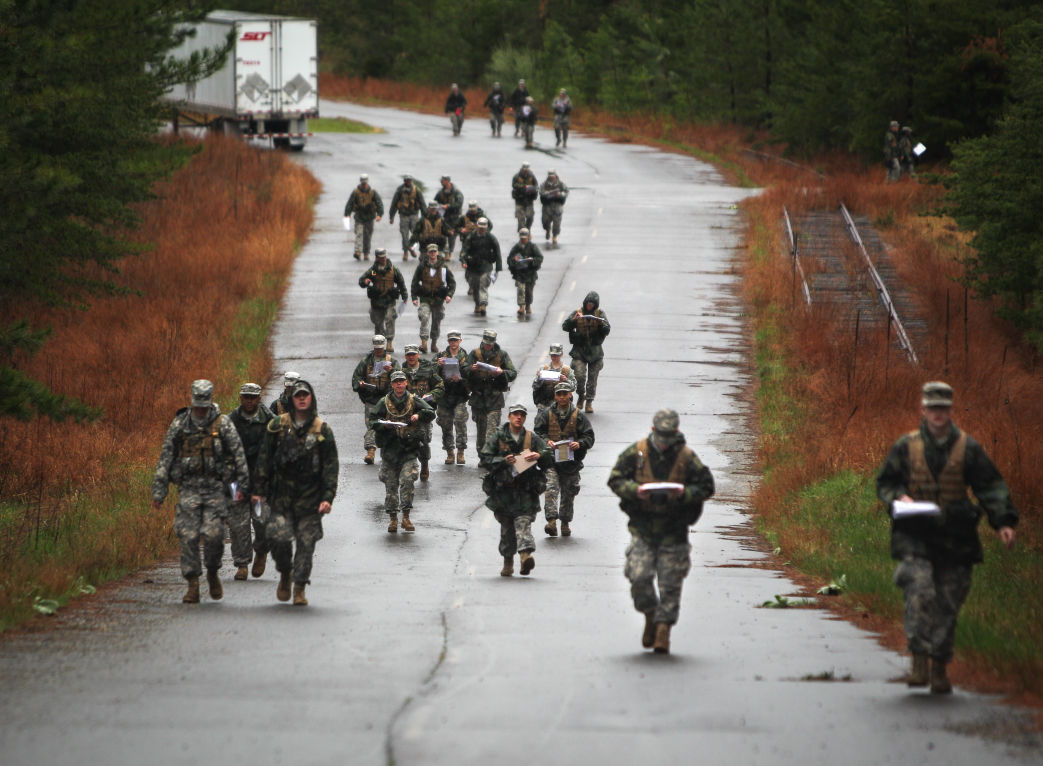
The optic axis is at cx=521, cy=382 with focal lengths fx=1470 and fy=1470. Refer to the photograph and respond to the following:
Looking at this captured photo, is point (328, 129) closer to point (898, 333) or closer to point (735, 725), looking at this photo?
point (898, 333)

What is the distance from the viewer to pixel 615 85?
230ft

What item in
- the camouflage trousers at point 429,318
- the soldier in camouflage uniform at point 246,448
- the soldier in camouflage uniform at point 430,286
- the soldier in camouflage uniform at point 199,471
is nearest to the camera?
the soldier in camouflage uniform at point 199,471

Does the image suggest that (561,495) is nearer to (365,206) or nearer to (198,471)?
(198,471)

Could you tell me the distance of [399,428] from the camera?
16844 millimetres

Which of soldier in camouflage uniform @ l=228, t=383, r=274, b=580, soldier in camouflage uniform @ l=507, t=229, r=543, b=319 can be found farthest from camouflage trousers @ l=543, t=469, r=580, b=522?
soldier in camouflage uniform @ l=507, t=229, r=543, b=319

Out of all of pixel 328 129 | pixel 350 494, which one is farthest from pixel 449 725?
pixel 328 129

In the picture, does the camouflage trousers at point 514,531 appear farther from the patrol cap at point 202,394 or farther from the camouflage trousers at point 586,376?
the camouflage trousers at point 586,376

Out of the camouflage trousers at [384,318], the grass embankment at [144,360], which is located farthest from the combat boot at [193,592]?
the camouflage trousers at [384,318]

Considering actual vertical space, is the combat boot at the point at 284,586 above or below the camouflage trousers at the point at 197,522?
below

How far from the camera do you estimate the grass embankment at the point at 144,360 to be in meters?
15.6

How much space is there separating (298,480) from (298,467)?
0.12 m

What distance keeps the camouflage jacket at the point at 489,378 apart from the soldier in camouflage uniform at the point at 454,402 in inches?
4.6

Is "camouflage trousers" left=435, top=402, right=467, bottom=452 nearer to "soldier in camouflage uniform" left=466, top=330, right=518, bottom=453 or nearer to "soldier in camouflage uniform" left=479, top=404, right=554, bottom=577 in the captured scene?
"soldier in camouflage uniform" left=466, top=330, right=518, bottom=453

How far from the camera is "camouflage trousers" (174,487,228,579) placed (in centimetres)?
1273
